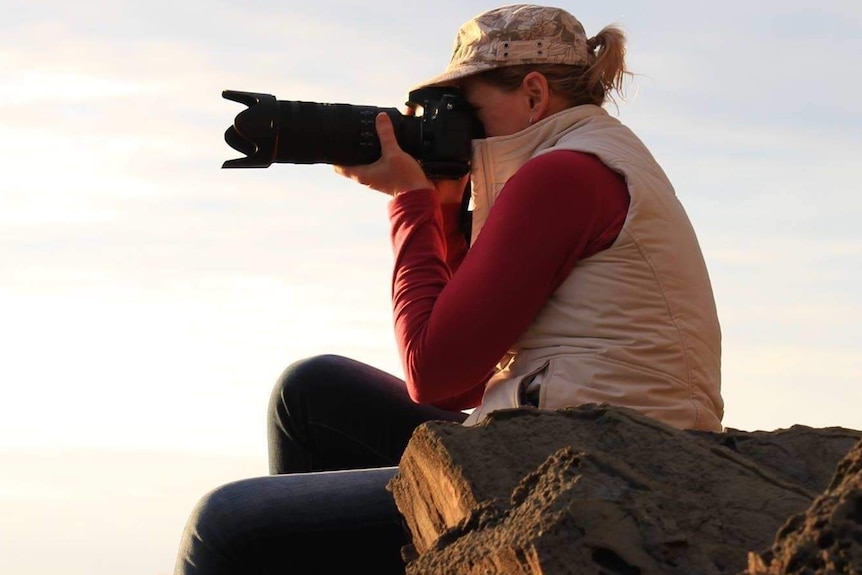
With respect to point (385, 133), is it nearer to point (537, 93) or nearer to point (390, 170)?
point (390, 170)

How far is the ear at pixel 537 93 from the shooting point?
2.94m

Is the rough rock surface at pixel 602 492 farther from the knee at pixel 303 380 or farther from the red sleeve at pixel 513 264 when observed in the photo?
the knee at pixel 303 380

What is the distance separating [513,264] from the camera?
8.53 ft

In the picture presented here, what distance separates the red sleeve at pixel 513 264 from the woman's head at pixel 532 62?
31 centimetres

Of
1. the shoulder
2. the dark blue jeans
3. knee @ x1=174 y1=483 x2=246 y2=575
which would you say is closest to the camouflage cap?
the shoulder

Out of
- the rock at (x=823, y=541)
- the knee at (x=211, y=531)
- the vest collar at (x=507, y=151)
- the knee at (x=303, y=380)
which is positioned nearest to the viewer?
the rock at (x=823, y=541)

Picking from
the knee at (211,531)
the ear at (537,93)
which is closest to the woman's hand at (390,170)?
the ear at (537,93)

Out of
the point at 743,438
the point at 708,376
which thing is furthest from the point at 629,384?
the point at 743,438

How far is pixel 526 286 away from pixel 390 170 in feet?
1.88

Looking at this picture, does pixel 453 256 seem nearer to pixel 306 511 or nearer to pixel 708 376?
pixel 708 376

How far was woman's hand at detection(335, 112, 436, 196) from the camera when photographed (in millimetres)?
3020

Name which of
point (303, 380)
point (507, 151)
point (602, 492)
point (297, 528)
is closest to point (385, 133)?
point (507, 151)

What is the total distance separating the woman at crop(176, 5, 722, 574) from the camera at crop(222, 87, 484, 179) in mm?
37

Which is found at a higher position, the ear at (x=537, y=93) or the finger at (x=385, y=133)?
the ear at (x=537, y=93)
